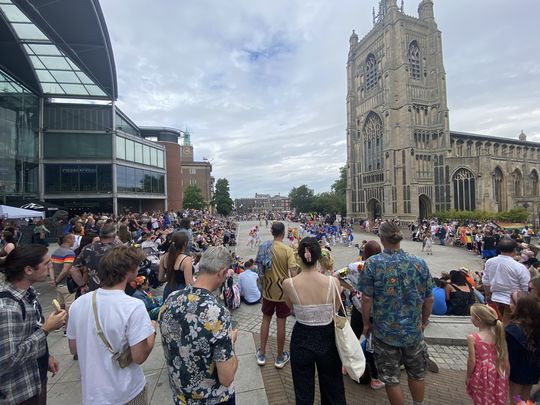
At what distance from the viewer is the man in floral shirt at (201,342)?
5.59 feet

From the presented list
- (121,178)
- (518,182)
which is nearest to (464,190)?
(518,182)

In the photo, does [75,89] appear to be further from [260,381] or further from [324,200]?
[324,200]

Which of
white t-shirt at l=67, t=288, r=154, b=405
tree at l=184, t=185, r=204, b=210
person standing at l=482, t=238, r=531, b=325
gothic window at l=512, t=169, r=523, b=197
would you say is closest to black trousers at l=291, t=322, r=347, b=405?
white t-shirt at l=67, t=288, r=154, b=405

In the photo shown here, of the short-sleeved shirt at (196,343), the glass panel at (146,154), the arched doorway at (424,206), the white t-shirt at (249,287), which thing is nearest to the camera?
the short-sleeved shirt at (196,343)

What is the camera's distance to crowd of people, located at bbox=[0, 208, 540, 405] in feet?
5.87

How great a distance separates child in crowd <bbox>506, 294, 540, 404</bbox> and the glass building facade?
27161mm

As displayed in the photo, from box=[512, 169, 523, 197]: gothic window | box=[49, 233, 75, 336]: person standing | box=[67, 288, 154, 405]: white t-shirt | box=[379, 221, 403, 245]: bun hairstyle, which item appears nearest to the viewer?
box=[67, 288, 154, 405]: white t-shirt

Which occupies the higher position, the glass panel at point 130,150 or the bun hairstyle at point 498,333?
the glass panel at point 130,150

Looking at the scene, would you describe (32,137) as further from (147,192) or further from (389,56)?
(389,56)

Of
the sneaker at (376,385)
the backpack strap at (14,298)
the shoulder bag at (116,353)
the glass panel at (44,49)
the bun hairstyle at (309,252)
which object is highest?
the glass panel at (44,49)

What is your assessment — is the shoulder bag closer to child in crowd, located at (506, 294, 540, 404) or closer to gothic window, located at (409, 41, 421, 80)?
child in crowd, located at (506, 294, 540, 404)

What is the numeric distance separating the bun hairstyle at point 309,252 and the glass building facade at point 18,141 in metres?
25.5

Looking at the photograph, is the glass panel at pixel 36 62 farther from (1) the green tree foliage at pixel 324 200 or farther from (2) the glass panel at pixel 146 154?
(1) the green tree foliage at pixel 324 200

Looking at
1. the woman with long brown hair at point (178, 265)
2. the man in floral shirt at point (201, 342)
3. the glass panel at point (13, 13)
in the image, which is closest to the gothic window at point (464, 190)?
the woman with long brown hair at point (178, 265)
